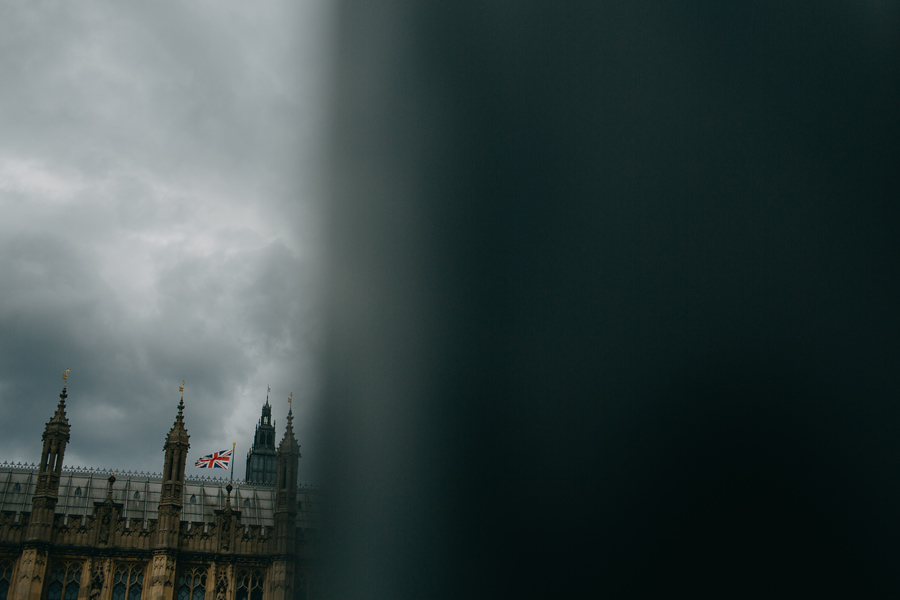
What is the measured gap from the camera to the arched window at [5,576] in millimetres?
34906

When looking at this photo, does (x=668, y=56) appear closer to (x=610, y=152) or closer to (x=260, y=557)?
(x=610, y=152)

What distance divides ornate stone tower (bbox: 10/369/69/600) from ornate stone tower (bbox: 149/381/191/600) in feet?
17.0

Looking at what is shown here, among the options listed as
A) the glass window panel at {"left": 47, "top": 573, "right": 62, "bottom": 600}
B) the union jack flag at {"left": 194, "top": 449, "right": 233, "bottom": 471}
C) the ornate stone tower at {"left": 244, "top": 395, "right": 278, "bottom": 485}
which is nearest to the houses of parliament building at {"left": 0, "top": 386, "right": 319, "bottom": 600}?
the glass window panel at {"left": 47, "top": 573, "right": 62, "bottom": 600}

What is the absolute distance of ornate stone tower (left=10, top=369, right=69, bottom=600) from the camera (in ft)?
113

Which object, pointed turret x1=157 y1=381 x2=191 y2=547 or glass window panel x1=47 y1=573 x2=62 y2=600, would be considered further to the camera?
pointed turret x1=157 y1=381 x2=191 y2=547

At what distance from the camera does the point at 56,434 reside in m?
37.5

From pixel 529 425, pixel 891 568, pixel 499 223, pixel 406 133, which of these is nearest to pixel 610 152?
pixel 499 223

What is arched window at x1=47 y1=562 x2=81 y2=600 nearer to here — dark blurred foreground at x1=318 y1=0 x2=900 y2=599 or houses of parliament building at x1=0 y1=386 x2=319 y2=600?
houses of parliament building at x1=0 y1=386 x2=319 y2=600

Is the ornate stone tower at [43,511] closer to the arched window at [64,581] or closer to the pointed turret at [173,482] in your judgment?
the arched window at [64,581]

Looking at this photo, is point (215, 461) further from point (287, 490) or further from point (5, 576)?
point (5, 576)

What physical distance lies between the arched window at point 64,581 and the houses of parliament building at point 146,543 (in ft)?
0.17

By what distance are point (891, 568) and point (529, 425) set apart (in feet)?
47.5

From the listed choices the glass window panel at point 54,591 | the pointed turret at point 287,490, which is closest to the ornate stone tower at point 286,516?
the pointed turret at point 287,490

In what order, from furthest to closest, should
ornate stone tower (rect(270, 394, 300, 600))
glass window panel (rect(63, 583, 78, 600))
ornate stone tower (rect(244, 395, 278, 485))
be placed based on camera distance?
ornate stone tower (rect(244, 395, 278, 485))
ornate stone tower (rect(270, 394, 300, 600))
glass window panel (rect(63, 583, 78, 600))
